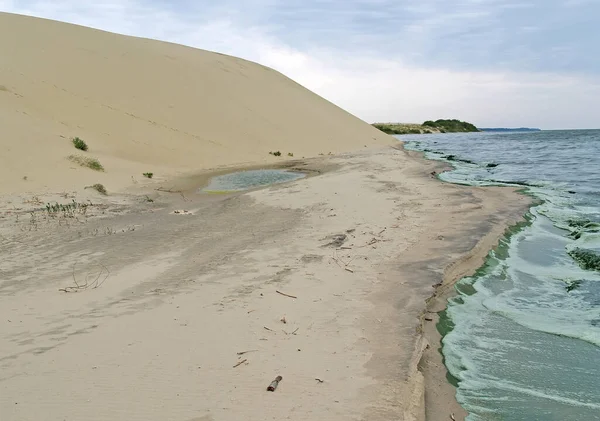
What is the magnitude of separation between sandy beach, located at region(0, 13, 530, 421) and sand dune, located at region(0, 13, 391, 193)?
0.25 metres

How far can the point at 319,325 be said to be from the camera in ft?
13.3

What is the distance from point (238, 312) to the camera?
4.29 metres

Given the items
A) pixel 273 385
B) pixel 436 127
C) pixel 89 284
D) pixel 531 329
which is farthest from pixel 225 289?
pixel 436 127

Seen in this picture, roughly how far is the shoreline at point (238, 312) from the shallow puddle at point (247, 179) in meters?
4.55

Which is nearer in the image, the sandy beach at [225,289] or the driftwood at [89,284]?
the sandy beach at [225,289]

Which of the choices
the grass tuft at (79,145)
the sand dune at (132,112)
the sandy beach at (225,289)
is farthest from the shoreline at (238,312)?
the grass tuft at (79,145)

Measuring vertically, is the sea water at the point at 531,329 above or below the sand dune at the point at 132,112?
below

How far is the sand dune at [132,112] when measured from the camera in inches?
566

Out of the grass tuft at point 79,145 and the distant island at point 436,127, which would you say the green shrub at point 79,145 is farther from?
the distant island at point 436,127

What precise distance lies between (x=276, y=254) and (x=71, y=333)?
2.72 m

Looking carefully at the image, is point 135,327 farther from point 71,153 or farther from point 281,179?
point 71,153

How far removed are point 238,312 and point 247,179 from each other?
10887mm

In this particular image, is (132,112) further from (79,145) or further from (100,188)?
(100,188)

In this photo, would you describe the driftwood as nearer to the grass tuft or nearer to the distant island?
the grass tuft
